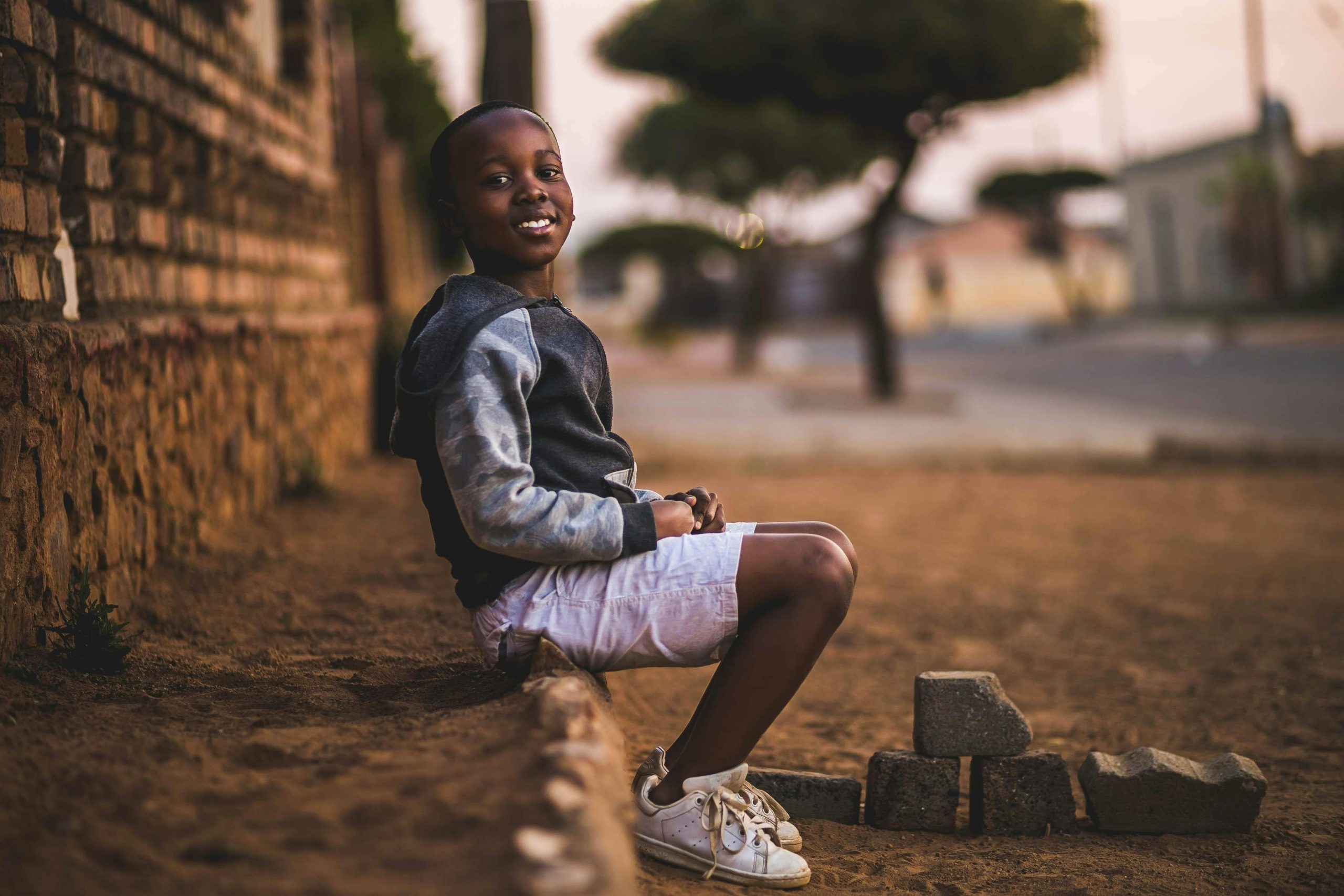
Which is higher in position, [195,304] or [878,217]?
[878,217]

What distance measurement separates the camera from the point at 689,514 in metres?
2.37

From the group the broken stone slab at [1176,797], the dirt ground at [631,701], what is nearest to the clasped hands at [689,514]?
the dirt ground at [631,701]

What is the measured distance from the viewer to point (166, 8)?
13.6 feet

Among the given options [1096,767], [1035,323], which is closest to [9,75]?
[1096,767]

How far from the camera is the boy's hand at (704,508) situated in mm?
2496

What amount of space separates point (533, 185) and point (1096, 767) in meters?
1.84

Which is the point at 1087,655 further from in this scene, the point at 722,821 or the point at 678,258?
the point at 678,258

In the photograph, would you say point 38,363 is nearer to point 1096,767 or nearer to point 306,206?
point 1096,767

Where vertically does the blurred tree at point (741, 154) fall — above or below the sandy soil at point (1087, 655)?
above

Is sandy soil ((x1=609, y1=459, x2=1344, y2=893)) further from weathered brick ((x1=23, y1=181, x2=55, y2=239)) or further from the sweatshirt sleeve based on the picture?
weathered brick ((x1=23, y1=181, x2=55, y2=239))

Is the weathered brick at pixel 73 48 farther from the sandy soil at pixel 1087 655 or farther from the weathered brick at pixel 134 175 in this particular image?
the sandy soil at pixel 1087 655

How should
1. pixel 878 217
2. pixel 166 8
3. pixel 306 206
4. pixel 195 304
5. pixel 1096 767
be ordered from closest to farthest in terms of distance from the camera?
pixel 1096 767, pixel 166 8, pixel 195 304, pixel 306 206, pixel 878 217

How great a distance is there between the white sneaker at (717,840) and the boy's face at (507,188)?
108cm

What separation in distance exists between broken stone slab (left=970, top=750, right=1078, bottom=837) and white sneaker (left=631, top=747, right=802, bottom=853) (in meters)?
0.53
